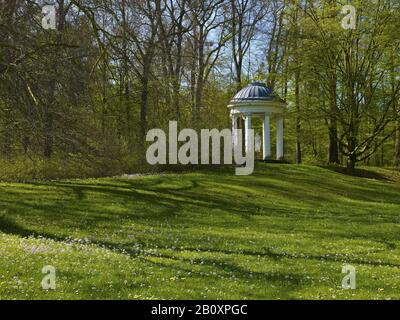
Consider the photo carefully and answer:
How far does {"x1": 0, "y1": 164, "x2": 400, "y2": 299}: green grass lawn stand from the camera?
6.84 m

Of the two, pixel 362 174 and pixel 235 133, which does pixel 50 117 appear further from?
pixel 362 174

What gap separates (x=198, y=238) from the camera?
11.3 meters

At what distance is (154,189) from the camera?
19078 mm

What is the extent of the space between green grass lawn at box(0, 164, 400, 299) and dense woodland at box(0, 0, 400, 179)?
1.43 m

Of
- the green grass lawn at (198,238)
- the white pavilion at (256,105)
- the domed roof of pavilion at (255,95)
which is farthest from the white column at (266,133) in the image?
the green grass lawn at (198,238)

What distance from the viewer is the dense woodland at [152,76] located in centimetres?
1339

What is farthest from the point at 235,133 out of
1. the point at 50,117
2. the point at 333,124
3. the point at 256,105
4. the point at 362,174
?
the point at 50,117

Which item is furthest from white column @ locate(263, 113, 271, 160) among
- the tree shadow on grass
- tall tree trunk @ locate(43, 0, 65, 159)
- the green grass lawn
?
tall tree trunk @ locate(43, 0, 65, 159)

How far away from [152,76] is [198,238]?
5584mm

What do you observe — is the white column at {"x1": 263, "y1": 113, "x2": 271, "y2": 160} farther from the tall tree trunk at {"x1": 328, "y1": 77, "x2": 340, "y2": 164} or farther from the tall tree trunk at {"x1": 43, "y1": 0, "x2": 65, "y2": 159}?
the tall tree trunk at {"x1": 43, "y1": 0, "x2": 65, "y2": 159}
